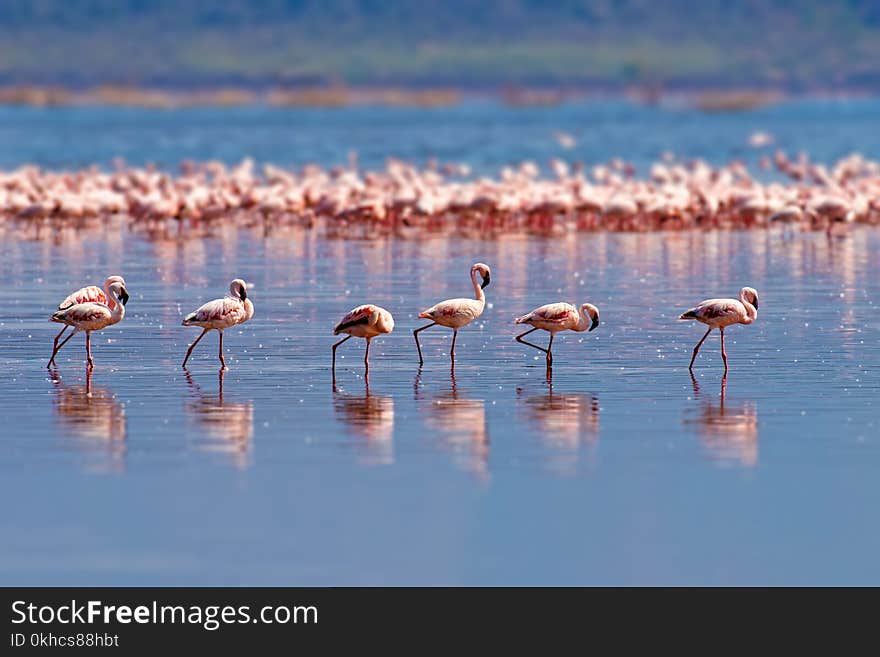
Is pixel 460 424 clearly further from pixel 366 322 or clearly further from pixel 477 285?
pixel 477 285

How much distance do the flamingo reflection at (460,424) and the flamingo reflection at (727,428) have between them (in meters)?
1.35

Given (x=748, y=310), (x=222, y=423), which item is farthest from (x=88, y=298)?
(x=748, y=310)

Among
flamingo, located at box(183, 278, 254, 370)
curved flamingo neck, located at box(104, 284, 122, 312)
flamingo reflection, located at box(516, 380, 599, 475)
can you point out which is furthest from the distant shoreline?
flamingo reflection, located at box(516, 380, 599, 475)

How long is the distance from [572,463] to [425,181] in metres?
28.6

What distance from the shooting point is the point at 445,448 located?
1295 cm

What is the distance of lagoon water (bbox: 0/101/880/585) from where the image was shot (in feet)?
33.7

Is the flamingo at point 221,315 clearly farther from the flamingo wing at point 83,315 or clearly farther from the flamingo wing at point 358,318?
the flamingo wing at point 358,318

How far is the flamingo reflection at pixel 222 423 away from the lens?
1290 centimetres

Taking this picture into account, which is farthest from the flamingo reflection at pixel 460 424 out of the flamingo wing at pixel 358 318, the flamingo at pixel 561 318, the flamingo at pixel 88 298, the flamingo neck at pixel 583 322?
the flamingo at pixel 88 298

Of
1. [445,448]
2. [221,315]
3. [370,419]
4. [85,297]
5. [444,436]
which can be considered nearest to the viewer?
[445,448]

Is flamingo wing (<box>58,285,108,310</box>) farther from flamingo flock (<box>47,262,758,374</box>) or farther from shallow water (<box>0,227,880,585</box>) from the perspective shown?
shallow water (<box>0,227,880,585</box>)

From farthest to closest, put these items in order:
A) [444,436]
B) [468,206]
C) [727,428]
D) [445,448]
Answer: [468,206], [727,428], [444,436], [445,448]

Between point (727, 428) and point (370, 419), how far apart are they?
2.31 meters

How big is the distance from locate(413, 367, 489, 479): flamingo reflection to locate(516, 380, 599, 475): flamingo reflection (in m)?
0.33
